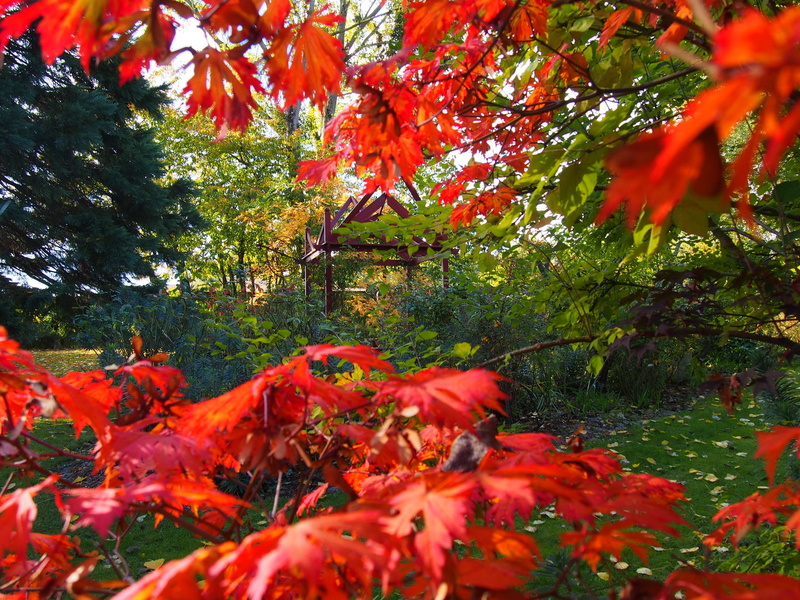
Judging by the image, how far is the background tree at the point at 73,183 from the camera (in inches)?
408

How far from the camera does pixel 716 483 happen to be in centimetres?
403

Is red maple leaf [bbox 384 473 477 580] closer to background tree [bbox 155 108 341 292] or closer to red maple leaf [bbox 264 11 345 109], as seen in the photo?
red maple leaf [bbox 264 11 345 109]

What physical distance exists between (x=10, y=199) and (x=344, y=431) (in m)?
12.4

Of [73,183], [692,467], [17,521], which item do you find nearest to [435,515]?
[17,521]

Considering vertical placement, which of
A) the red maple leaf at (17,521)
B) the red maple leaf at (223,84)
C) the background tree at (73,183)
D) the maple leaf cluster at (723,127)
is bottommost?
the red maple leaf at (17,521)

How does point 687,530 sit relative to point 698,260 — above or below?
below

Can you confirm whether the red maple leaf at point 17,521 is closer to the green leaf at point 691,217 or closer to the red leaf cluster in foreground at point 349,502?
the red leaf cluster in foreground at point 349,502

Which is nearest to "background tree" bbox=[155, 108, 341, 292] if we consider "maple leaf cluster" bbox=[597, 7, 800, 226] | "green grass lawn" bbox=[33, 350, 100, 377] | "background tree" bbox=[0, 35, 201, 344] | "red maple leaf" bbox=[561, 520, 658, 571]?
"background tree" bbox=[0, 35, 201, 344]

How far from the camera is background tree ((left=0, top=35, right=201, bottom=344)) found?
408 inches

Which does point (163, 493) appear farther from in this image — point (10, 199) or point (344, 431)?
point (10, 199)

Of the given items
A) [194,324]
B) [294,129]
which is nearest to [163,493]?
[194,324]

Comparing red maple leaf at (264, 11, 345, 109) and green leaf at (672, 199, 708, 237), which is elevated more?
red maple leaf at (264, 11, 345, 109)

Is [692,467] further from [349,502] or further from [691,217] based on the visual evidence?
[349,502]

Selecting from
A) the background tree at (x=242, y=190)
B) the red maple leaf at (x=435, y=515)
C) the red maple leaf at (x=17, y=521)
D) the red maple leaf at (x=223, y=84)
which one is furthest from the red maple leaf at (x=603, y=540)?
the background tree at (x=242, y=190)
